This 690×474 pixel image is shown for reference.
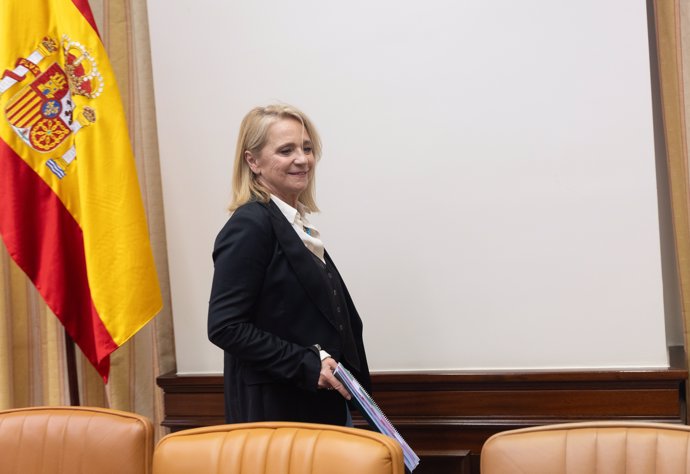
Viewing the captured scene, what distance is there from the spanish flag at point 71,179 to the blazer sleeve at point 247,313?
2.86 feet

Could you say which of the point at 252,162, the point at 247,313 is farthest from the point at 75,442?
the point at 252,162

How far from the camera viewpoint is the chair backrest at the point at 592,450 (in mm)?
1620

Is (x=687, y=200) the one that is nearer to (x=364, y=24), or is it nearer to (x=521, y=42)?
(x=521, y=42)

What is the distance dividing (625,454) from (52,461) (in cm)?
130

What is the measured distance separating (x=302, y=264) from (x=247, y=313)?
0.64 ft

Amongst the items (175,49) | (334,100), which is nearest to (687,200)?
(334,100)

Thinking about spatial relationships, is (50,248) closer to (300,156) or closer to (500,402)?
(300,156)

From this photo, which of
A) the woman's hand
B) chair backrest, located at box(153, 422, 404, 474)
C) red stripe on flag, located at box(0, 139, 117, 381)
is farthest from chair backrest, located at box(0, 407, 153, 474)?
red stripe on flag, located at box(0, 139, 117, 381)

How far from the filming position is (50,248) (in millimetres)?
2908

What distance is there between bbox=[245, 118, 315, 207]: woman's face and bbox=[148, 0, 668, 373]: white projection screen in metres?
0.73

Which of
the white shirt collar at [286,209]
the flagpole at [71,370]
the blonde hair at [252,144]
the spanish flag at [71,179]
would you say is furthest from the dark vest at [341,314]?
the flagpole at [71,370]

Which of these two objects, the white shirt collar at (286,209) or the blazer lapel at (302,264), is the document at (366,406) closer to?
the blazer lapel at (302,264)

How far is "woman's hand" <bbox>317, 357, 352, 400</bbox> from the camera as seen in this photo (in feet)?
7.04

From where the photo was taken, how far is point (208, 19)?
321cm
